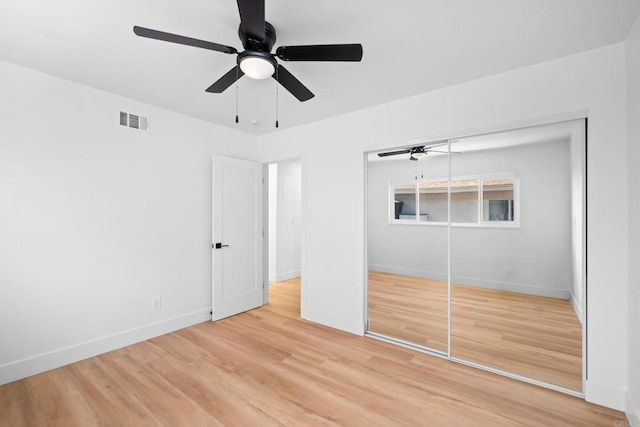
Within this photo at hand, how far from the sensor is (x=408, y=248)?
3.45 meters

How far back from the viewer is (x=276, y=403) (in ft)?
6.97

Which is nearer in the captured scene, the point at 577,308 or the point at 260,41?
the point at 260,41

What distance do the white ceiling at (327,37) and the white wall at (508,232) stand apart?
78 centimetres

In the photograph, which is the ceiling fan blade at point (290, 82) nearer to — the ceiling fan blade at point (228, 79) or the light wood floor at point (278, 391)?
the ceiling fan blade at point (228, 79)

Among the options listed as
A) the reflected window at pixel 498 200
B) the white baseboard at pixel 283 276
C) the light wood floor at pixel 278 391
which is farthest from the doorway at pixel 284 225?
the reflected window at pixel 498 200

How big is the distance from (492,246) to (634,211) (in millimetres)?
1014

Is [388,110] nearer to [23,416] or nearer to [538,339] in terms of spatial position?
[538,339]

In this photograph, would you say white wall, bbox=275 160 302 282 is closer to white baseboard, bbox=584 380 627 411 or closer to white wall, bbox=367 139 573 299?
white wall, bbox=367 139 573 299

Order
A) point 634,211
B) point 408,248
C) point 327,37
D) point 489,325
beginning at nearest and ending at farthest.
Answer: point 634,211 < point 327,37 < point 489,325 < point 408,248

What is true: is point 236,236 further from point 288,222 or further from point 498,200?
point 498,200

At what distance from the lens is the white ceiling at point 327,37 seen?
5.67 ft

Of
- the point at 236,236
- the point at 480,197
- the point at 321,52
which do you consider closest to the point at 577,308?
the point at 480,197

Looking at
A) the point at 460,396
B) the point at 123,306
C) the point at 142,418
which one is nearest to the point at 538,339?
the point at 460,396

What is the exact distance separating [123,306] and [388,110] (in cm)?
359
